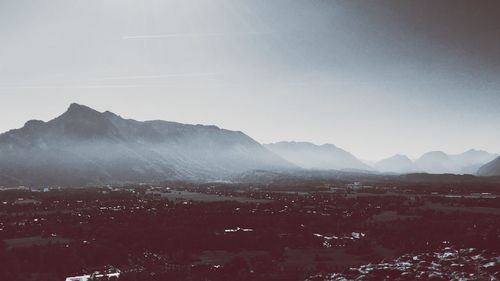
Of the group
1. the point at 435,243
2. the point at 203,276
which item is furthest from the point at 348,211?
the point at 203,276

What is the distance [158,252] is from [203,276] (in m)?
10.0

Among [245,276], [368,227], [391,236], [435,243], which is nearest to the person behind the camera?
[245,276]

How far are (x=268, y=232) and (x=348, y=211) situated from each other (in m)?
23.9

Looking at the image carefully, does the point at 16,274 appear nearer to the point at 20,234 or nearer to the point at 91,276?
the point at 91,276

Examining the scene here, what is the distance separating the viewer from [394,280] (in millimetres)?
23250

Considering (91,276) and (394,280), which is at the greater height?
(394,280)

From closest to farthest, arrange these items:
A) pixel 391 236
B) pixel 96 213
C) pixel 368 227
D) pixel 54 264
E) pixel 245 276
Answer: pixel 245 276 < pixel 54 264 < pixel 391 236 < pixel 368 227 < pixel 96 213

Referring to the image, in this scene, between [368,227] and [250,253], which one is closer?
[250,253]

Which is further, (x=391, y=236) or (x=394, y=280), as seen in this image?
(x=391, y=236)

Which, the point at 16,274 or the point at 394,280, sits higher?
the point at 394,280

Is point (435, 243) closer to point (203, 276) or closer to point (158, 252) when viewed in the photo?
point (203, 276)

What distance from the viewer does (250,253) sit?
3800 cm

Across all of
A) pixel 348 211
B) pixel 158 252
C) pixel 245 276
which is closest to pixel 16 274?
pixel 158 252

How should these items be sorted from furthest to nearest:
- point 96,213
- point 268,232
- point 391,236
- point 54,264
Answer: point 96,213 < point 268,232 < point 391,236 < point 54,264
